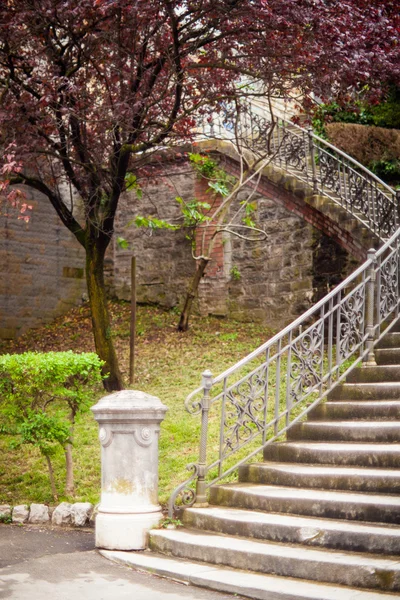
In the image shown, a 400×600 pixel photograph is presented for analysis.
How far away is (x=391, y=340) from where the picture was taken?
8.05 m

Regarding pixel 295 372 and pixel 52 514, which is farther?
pixel 295 372

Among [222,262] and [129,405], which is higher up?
[222,262]

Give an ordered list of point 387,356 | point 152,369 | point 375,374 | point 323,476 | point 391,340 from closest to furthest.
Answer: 1. point 323,476
2. point 375,374
3. point 387,356
4. point 391,340
5. point 152,369

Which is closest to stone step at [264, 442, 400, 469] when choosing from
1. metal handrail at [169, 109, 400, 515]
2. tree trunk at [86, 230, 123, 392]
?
metal handrail at [169, 109, 400, 515]

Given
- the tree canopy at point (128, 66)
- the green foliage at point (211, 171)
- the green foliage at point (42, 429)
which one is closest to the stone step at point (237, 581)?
the green foliage at point (42, 429)

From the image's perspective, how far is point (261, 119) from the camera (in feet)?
47.9

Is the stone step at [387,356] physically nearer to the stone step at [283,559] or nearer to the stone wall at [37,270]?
the stone step at [283,559]

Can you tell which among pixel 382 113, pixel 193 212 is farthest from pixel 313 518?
pixel 382 113

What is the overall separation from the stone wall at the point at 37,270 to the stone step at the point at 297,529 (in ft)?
32.1

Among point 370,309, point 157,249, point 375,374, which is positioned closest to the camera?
A: point 375,374

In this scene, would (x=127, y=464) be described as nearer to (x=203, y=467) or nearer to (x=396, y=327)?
(x=203, y=467)

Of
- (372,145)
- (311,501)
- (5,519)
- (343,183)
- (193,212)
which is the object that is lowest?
(5,519)

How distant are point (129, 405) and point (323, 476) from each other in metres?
1.62

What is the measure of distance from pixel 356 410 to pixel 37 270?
1000 cm
